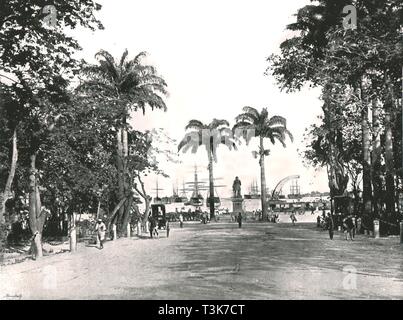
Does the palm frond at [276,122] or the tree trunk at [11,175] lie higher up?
the palm frond at [276,122]

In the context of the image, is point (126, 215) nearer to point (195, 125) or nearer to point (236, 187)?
point (195, 125)

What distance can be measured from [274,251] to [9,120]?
Result: 9996 mm

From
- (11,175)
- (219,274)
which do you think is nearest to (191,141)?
(11,175)

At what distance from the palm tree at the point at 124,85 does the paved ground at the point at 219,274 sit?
1453cm

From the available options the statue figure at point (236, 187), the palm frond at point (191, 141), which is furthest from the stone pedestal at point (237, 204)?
the palm frond at point (191, 141)

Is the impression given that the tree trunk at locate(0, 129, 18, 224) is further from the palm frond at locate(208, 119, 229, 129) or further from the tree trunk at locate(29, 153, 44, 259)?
the palm frond at locate(208, 119, 229, 129)

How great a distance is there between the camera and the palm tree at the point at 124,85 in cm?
3491

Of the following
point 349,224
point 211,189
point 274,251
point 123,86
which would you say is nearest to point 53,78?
point 274,251

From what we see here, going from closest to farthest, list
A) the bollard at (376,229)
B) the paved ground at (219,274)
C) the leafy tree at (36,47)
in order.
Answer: the paved ground at (219,274) < the leafy tree at (36,47) < the bollard at (376,229)

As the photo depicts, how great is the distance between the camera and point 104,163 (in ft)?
110

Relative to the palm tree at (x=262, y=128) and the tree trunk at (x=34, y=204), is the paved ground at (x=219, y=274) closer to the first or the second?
the tree trunk at (x=34, y=204)

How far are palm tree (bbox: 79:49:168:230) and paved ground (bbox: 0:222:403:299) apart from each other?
47.7 feet

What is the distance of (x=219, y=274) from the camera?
44.2 ft
